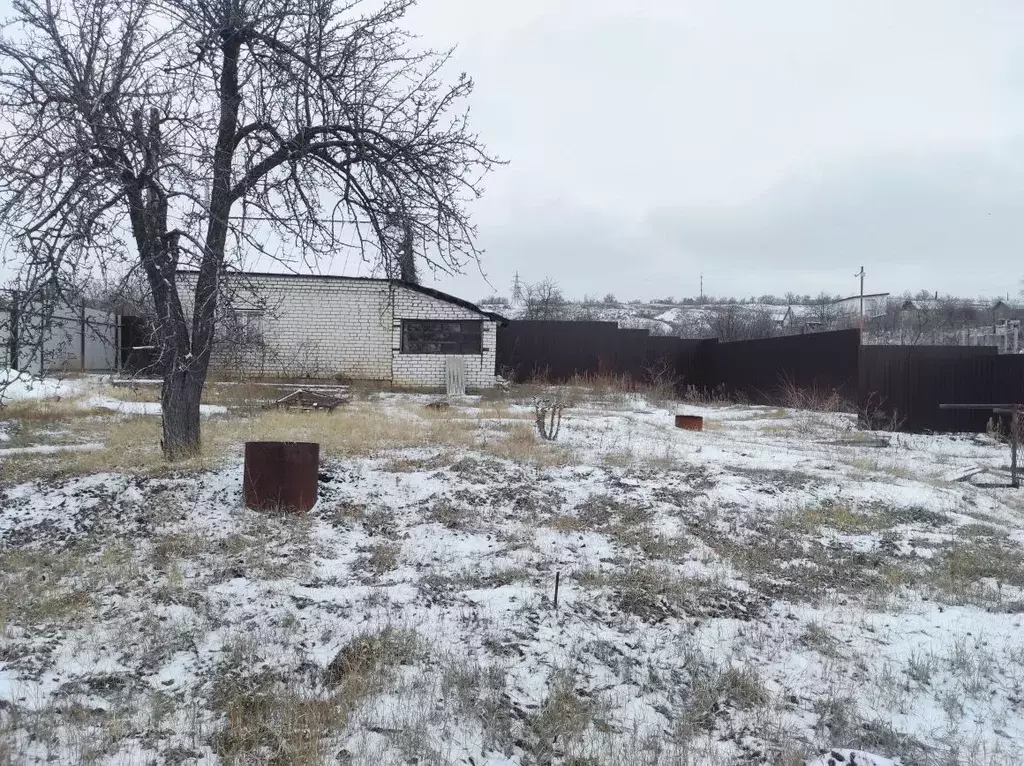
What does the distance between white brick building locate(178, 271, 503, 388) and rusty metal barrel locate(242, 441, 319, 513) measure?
13974 mm

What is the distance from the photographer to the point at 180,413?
265 inches

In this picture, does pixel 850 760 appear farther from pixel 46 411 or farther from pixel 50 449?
pixel 46 411

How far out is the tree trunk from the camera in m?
6.64

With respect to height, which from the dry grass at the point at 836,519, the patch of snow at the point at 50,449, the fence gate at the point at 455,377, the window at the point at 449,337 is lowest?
the dry grass at the point at 836,519

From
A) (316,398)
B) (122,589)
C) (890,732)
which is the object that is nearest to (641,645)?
(890,732)

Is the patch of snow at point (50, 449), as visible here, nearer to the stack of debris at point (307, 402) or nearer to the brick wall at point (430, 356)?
the stack of debris at point (307, 402)

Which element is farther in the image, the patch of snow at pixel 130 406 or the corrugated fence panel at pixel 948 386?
the corrugated fence panel at pixel 948 386

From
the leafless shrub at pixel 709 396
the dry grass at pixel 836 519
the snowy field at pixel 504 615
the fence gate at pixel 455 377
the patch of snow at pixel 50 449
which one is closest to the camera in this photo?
the snowy field at pixel 504 615

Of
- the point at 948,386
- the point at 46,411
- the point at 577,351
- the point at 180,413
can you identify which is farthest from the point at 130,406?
the point at 948,386

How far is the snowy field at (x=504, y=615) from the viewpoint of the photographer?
2.77 m

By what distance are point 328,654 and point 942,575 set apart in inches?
165

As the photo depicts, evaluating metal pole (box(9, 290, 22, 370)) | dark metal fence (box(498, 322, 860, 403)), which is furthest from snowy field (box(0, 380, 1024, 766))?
dark metal fence (box(498, 322, 860, 403))

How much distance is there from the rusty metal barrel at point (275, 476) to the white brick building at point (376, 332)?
45.8 feet

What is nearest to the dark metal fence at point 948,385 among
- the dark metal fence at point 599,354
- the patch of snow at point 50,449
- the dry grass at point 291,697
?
the dark metal fence at point 599,354
